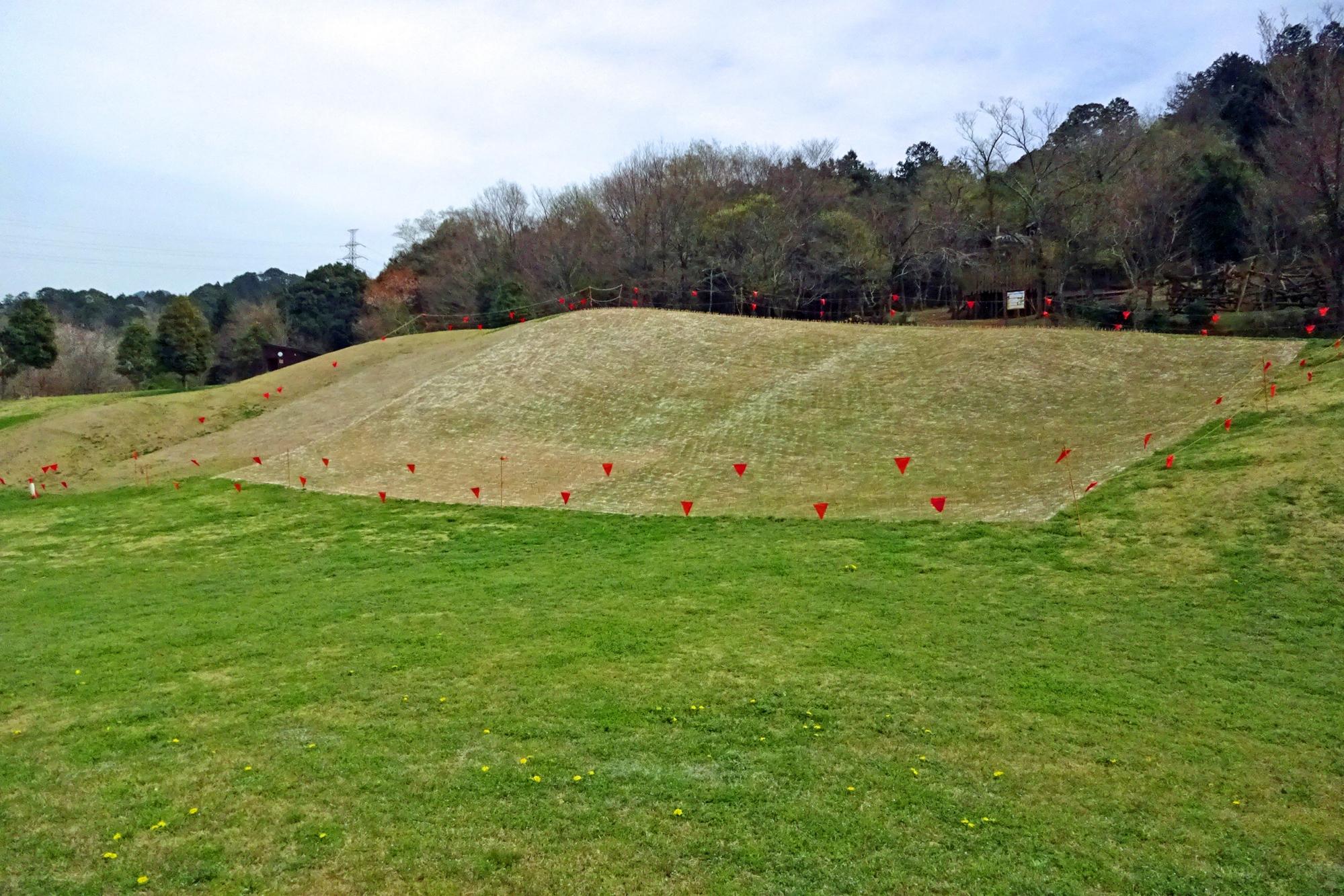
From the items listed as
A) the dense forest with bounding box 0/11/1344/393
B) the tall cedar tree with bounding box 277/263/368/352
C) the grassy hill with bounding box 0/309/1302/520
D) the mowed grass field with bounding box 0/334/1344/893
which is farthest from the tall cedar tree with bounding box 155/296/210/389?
the mowed grass field with bounding box 0/334/1344/893

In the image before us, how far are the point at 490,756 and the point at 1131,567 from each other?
401 inches

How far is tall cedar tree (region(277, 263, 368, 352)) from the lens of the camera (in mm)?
63156

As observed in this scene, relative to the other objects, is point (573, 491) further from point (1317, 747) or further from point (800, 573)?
point (1317, 747)

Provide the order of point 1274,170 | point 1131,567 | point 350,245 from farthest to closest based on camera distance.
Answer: point 350,245, point 1274,170, point 1131,567

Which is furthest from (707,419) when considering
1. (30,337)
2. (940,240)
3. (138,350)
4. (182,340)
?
(138,350)

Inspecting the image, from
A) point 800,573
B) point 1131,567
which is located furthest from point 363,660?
point 1131,567

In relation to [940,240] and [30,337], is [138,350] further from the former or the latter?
[940,240]

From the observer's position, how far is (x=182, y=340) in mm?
45094

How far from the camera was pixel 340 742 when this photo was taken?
25.7 ft

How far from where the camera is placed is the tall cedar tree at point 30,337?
43.8 meters

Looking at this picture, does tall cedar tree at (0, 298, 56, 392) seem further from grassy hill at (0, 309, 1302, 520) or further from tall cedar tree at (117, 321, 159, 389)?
grassy hill at (0, 309, 1302, 520)

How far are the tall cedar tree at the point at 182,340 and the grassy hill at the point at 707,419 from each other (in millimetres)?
12067

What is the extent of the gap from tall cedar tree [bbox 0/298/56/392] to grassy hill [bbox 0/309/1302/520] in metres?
14.6

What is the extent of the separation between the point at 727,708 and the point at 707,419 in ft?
56.9
